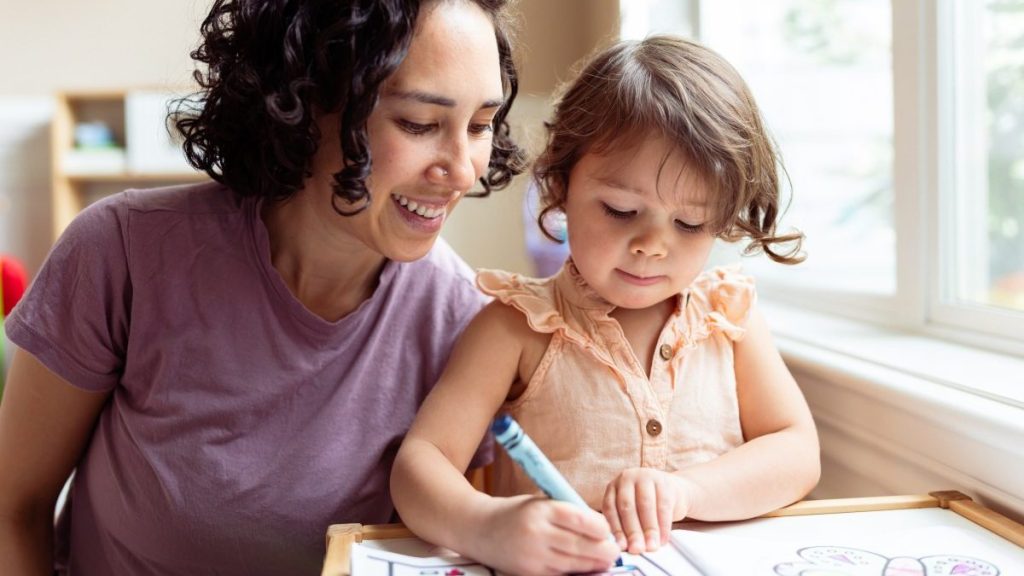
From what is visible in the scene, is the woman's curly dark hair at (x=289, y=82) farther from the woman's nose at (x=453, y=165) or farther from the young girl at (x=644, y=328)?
the young girl at (x=644, y=328)

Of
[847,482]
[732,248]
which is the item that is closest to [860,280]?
[732,248]

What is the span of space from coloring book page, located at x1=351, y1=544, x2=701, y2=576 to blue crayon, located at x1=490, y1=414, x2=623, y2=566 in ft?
0.07

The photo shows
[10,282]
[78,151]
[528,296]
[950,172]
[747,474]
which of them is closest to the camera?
[747,474]

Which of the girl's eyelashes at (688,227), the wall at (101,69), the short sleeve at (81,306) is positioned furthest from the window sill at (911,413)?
the wall at (101,69)

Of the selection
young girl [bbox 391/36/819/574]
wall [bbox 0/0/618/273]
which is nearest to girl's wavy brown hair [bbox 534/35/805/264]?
young girl [bbox 391/36/819/574]

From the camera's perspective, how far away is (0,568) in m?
1.13

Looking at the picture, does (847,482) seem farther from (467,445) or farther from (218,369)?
(218,369)

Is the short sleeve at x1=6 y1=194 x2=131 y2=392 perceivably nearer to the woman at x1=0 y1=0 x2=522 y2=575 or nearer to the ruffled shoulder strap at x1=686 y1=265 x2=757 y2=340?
the woman at x1=0 y1=0 x2=522 y2=575

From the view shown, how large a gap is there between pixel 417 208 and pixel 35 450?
1.73 feet

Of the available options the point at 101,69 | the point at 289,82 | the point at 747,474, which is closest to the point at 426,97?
the point at 289,82

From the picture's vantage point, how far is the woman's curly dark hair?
0.95 m

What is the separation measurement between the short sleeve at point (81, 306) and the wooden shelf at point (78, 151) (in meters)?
2.06

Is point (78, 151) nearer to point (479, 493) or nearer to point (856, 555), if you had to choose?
point (479, 493)

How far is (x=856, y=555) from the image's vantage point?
2.69 ft
